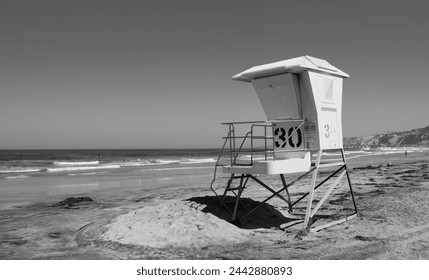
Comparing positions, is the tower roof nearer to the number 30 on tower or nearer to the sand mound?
the number 30 on tower

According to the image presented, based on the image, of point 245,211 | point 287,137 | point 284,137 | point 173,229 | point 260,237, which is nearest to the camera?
point 173,229

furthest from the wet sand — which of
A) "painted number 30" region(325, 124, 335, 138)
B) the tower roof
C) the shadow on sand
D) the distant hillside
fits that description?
the distant hillside

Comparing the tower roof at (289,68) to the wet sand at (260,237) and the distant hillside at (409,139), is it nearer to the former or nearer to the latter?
the wet sand at (260,237)

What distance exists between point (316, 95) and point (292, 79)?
2.42 ft

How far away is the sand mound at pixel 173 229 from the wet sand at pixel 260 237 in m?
0.23

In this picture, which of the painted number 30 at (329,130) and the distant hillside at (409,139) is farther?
the distant hillside at (409,139)

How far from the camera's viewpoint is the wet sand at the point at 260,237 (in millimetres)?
7738

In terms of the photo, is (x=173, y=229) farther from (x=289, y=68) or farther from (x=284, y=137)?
(x=289, y=68)

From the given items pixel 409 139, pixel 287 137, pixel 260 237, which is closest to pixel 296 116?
pixel 287 137

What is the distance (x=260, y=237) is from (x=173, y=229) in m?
2.12

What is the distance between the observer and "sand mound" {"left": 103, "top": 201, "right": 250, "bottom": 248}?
8539 millimetres

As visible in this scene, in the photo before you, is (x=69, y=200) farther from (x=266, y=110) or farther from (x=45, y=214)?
(x=266, y=110)

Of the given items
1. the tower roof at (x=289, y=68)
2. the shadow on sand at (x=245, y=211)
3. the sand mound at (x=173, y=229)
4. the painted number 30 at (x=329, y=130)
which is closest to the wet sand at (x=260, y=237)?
the shadow on sand at (x=245, y=211)

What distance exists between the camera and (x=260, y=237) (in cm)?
918
